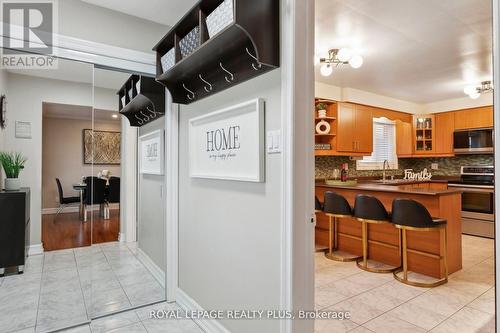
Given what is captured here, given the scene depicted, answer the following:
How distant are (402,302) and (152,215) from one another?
98.7 inches

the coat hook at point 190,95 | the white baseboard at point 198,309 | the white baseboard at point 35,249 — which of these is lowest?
the white baseboard at point 198,309

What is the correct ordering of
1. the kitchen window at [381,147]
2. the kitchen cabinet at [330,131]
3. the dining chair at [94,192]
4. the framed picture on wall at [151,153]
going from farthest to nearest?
the kitchen window at [381,147]
the kitchen cabinet at [330,131]
the framed picture on wall at [151,153]
the dining chair at [94,192]

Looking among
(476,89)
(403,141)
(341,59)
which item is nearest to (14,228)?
(341,59)

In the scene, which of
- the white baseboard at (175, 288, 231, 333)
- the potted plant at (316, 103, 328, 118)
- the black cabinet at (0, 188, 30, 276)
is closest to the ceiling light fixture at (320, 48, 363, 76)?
the potted plant at (316, 103, 328, 118)

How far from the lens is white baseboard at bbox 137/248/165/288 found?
2.83 metres

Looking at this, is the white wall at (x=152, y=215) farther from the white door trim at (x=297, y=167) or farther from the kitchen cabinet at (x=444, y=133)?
the kitchen cabinet at (x=444, y=133)

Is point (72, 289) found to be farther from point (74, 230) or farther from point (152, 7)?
point (152, 7)

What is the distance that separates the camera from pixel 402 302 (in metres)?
2.61

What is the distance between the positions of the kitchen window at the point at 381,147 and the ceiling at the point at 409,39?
1.16 metres

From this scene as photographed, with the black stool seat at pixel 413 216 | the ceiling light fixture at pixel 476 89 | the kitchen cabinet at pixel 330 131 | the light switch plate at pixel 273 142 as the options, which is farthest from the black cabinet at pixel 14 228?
the ceiling light fixture at pixel 476 89

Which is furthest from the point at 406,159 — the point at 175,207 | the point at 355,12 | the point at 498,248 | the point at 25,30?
the point at 25,30

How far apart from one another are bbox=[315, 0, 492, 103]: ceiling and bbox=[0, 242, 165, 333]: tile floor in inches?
120

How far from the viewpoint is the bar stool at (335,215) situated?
367 centimetres

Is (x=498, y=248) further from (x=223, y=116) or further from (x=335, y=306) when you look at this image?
(x=335, y=306)
